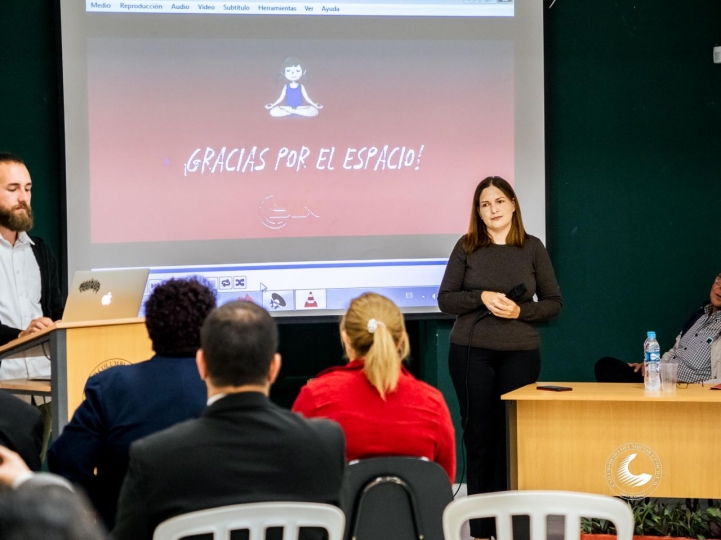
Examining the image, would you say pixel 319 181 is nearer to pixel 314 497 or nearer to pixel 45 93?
pixel 45 93

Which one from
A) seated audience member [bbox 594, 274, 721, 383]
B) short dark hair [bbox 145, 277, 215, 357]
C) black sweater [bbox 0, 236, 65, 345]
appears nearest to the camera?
short dark hair [bbox 145, 277, 215, 357]

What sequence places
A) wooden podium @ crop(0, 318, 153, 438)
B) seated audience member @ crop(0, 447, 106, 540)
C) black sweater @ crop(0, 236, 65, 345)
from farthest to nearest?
black sweater @ crop(0, 236, 65, 345)
wooden podium @ crop(0, 318, 153, 438)
seated audience member @ crop(0, 447, 106, 540)

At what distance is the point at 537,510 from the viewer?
5.90 feet

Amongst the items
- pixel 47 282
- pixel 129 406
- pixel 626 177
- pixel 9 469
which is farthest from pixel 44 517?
pixel 626 177

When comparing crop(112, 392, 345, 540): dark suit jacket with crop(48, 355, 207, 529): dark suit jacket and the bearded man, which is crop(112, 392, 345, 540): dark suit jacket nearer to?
crop(48, 355, 207, 529): dark suit jacket

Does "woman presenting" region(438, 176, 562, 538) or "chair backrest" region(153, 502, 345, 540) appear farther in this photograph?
"woman presenting" region(438, 176, 562, 538)

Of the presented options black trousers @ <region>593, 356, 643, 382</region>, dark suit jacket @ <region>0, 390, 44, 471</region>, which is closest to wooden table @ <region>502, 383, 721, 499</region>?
black trousers @ <region>593, 356, 643, 382</region>

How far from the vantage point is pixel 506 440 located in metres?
3.52

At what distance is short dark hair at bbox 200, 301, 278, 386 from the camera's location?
174 cm

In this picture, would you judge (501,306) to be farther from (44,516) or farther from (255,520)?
(44,516)

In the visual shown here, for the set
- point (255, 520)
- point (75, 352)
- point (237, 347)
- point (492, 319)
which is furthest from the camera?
point (492, 319)

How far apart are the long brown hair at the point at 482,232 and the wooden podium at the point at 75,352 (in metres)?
1.60

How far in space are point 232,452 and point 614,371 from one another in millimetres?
3603

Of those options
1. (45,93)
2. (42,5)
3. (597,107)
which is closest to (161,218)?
(45,93)
